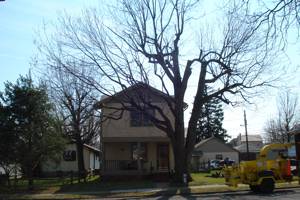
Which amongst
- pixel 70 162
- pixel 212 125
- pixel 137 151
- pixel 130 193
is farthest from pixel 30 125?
pixel 212 125

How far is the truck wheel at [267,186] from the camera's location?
1083 inches

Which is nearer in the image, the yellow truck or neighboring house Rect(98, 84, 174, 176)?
the yellow truck

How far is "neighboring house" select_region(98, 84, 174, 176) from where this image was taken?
139ft

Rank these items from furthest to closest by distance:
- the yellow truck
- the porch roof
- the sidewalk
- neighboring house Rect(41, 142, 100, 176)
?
neighboring house Rect(41, 142, 100, 176) < the porch roof < the sidewalk < the yellow truck

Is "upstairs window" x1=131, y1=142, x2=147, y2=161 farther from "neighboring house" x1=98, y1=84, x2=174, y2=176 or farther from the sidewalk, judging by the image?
the sidewalk

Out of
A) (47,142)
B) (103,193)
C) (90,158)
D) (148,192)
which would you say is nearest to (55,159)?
(47,142)

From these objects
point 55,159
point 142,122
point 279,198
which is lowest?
point 279,198

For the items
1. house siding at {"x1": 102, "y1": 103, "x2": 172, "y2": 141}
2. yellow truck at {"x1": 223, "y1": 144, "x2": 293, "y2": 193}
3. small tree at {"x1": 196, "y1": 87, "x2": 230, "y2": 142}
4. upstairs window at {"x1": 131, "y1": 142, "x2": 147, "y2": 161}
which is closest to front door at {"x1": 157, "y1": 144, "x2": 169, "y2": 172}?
upstairs window at {"x1": 131, "y1": 142, "x2": 147, "y2": 161}

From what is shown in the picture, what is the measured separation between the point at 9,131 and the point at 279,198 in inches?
698

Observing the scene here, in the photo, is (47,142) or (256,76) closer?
(47,142)

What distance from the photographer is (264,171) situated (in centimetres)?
2762

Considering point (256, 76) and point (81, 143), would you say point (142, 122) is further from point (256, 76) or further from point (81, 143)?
point (256, 76)

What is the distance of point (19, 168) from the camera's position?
3528cm

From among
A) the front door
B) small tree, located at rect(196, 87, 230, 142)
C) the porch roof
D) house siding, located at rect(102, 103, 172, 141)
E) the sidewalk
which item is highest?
small tree, located at rect(196, 87, 230, 142)
